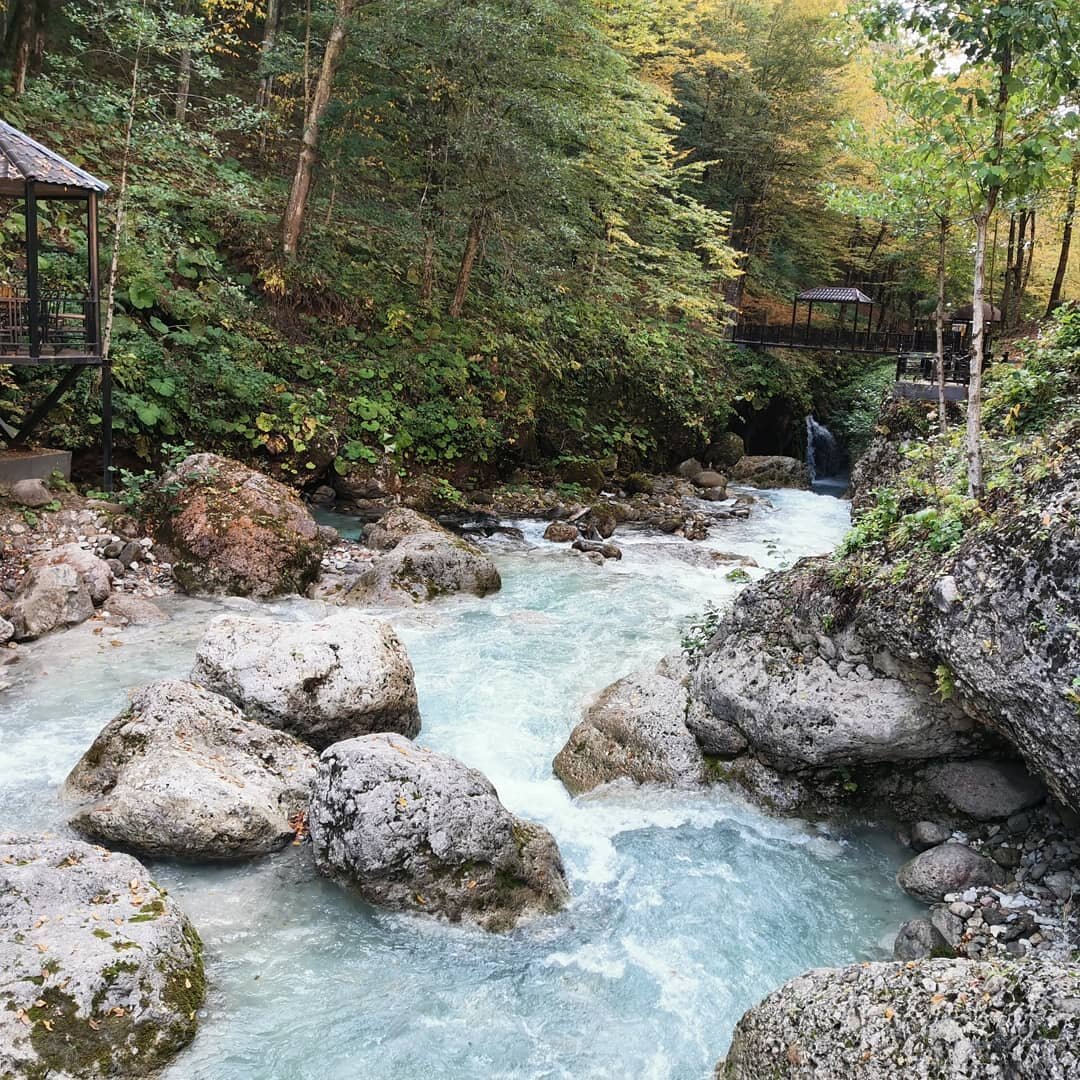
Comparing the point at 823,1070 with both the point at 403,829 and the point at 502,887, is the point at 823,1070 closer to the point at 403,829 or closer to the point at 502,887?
the point at 502,887

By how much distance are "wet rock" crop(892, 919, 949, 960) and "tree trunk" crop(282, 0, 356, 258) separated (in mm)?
17518

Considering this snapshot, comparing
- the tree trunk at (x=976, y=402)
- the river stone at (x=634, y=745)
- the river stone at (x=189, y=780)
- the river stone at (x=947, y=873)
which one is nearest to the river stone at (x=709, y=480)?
the river stone at (x=634, y=745)

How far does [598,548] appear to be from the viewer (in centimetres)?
1574

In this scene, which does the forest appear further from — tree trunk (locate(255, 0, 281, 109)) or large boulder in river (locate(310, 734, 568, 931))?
large boulder in river (locate(310, 734, 568, 931))

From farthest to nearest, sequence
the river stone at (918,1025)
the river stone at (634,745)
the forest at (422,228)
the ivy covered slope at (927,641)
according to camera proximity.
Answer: the forest at (422,228) → the river stone at (634,745) → the ivy covered slope at (927,641) → the river stone at (918,1025)

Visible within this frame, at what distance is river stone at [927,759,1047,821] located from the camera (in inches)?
279

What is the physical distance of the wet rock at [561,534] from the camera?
16.7 m

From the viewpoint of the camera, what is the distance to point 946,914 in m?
6.11

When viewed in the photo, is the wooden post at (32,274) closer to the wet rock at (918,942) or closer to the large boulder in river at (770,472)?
the wet rock at (918,942)

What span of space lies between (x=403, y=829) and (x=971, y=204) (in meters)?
7.46

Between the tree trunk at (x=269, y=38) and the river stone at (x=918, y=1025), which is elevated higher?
the tree trunk at (x=269, y=38)

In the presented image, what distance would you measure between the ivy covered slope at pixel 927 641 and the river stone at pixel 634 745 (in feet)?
1.30

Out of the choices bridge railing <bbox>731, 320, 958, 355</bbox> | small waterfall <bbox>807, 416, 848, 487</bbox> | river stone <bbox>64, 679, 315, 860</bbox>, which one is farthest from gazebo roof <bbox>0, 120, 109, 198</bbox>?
small waterfall <bbox>807, 416, 848, 487</bbox>

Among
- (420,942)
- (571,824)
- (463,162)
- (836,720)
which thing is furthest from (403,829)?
(463,162)
